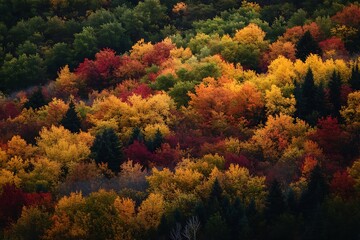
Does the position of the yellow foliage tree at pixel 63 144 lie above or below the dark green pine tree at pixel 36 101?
above

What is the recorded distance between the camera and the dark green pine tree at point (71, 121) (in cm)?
8906

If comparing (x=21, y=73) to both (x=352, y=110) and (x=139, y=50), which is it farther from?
(x=352, y=110)

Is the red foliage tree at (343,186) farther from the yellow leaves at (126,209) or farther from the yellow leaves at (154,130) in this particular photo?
the yellow leaves at (154,130)

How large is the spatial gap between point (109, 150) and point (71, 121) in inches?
552

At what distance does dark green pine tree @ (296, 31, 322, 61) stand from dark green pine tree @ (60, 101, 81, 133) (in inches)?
1474

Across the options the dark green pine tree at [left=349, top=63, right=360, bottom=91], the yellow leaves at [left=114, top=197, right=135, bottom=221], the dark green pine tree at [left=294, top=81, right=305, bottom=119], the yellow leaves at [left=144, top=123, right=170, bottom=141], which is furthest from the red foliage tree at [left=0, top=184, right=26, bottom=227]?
the dark green pine tree at [left=349, top=63, right=360, bottom=91]

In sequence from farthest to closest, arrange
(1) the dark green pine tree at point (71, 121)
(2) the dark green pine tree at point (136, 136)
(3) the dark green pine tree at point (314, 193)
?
(1) the dark green pine tree at point (71, 121)
(2) the dark green pine tree at point (136, 136)
(3) the dark green pine tree at point (314, 193)

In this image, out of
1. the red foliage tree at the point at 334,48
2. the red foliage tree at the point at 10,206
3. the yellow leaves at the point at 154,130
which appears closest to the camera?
the red foliage tree at the point at 10,206

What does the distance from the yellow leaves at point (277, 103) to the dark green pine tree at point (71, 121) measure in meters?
26.3

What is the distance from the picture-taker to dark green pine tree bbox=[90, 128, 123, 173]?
77.4m

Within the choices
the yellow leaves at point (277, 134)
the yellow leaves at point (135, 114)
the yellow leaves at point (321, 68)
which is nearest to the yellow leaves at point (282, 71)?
the yellow leaves at point (321, 68)

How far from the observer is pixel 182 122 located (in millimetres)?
90750

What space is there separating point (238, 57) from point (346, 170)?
1839 inches

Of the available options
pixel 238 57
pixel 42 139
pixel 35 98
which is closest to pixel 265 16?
pixel 238 57
